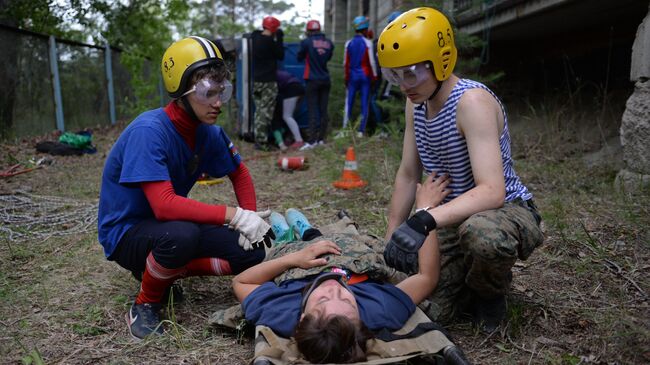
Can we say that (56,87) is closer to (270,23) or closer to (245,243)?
(270,23)

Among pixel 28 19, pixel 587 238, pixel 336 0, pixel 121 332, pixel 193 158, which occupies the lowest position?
pixel 121 332

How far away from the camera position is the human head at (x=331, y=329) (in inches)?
77.3

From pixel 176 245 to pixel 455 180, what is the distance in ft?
4.53

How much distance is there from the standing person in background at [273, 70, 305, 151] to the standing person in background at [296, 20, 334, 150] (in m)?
0.19

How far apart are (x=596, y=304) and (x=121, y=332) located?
2378mm

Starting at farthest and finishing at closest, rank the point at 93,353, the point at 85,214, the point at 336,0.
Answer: the point at 336,0 → the point at 85,214 → the point at 93,353

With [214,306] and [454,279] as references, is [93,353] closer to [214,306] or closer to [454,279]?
[214,306]

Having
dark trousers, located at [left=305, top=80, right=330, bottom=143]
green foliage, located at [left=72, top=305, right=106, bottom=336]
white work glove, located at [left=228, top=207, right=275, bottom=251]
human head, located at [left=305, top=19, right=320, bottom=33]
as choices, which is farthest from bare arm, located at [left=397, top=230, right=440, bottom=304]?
human head, located at [left=305, top=19, right=320, bottom=33]

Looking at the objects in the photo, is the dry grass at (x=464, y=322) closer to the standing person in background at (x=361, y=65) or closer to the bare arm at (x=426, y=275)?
the bare arm at (x=426, y=275)

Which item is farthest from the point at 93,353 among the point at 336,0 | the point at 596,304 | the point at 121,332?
the point at 336,0

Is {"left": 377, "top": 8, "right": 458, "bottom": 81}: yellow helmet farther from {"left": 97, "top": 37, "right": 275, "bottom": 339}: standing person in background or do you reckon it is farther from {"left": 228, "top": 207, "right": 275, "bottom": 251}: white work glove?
{"left": 228, "top": 207, "right": 275, "bottom": 251}: white work glove

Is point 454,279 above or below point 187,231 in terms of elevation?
below

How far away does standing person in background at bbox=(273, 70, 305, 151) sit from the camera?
8.89 metres

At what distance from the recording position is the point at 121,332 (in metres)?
2.62
